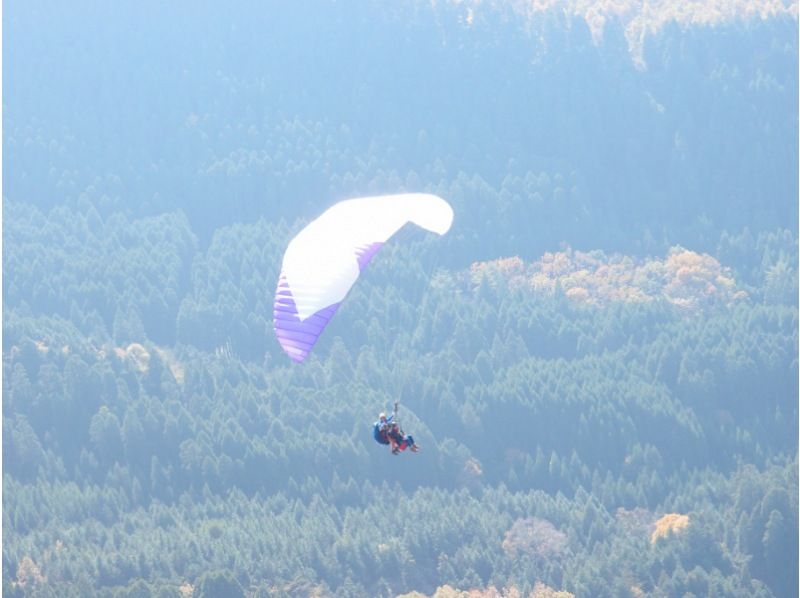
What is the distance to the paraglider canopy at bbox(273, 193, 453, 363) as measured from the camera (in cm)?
6184

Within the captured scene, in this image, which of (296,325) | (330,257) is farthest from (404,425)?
(296,325)

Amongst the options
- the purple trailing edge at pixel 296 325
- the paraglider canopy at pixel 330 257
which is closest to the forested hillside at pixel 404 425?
the paraglider canopy at pixel 330 257

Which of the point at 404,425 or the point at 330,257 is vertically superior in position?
the point at 404,425

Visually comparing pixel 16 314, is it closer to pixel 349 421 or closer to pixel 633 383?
pixel 349 421

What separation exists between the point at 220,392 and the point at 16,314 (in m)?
23.2

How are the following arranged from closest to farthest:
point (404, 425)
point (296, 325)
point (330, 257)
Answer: point (296, 325) → point (330, 257) → point (404, 425)

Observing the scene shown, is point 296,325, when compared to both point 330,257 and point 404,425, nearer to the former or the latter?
point 330,257

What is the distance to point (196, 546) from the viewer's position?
132 metres

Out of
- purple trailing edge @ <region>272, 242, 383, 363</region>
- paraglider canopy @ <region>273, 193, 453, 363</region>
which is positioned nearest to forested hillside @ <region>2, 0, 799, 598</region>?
paraglider canopy @ <region>273, 193, 453, 363</region>

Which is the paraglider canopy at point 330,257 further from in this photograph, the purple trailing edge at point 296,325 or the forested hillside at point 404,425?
the forested hillside at point 404,425

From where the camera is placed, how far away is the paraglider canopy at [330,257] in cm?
6184

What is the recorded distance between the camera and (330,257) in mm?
63688

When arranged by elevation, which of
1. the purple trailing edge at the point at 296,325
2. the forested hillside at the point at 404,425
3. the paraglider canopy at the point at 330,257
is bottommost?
the purple trailing edge at the point at 296,325

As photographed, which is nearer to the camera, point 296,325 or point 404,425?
point 296,325
